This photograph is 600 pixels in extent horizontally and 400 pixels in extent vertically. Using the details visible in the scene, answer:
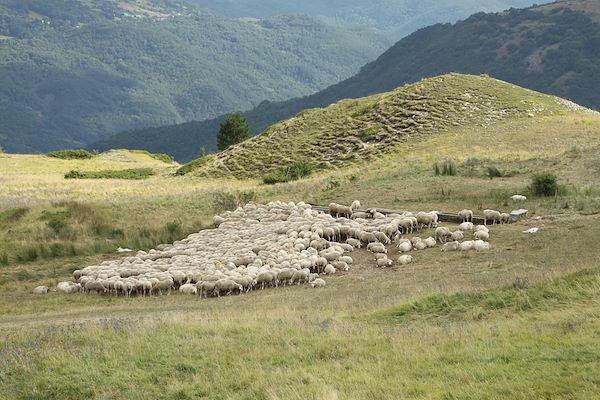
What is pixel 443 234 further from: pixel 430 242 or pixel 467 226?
pixel 467 226

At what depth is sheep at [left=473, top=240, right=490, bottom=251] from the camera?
19.5m

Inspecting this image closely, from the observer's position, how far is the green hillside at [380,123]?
174ft

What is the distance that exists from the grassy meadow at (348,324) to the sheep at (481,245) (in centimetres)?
27

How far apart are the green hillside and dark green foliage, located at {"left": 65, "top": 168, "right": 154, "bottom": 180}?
7.07 metres

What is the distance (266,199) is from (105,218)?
7.84 m

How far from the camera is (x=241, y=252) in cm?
2184

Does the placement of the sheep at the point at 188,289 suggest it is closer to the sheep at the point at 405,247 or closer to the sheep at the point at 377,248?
the sheep at the point at 377,248

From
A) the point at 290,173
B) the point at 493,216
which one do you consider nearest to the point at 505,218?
the point at 493,216

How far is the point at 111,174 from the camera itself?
63.8 m

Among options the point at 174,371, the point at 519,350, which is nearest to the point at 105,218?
the point at 174,371

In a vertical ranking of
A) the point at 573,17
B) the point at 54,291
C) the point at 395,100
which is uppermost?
the point at 573,17

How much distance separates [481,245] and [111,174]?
49.4 meters

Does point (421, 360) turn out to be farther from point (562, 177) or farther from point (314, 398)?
point (562, 177)

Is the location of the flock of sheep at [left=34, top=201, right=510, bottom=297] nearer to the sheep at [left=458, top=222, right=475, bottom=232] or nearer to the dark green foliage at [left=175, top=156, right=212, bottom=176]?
the sheep at [left=458, top=222, right=475, bottom=232]
